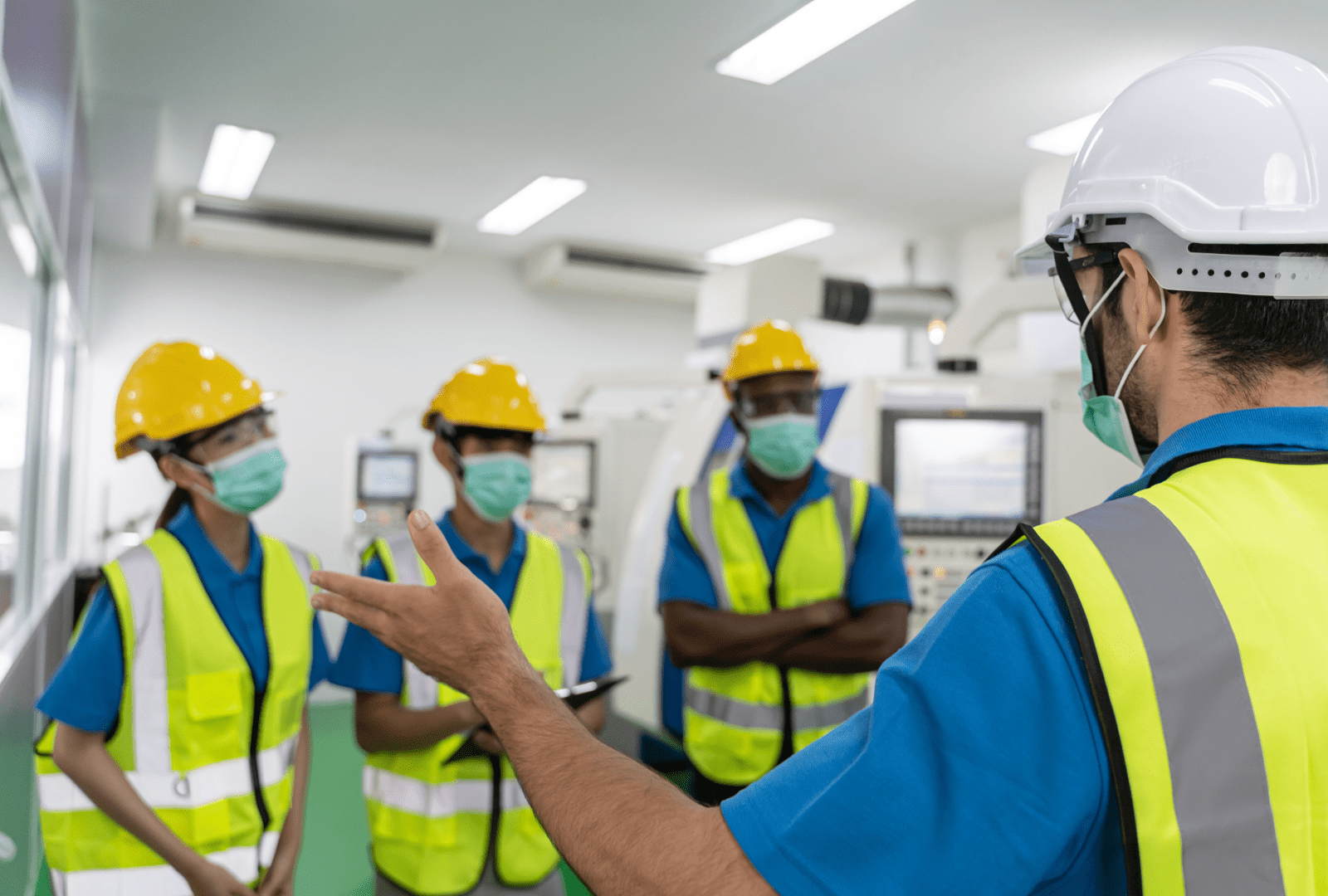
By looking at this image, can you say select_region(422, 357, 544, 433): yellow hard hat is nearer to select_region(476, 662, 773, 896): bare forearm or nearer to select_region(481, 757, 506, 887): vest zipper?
select_region(481, 757, 506, 887): vest zipper

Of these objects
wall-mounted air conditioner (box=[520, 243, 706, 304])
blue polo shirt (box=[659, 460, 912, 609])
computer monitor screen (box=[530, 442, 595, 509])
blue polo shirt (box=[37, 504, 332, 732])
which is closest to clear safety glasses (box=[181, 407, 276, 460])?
blue polo shirt (box=[37, 504, 332, 732])

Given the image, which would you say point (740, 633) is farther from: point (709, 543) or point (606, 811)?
point (606, 811)

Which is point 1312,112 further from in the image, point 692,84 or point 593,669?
point 692,84

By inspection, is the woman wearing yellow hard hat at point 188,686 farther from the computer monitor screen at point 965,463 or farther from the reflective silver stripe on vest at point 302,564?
the computer monitor screen at point 965,463

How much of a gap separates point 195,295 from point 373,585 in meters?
6.51

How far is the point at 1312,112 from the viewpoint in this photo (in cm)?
71

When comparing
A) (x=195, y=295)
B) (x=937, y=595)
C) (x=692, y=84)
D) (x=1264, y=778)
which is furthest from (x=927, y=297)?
(x=1264, y=778)

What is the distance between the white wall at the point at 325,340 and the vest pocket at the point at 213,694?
4174 millimetres

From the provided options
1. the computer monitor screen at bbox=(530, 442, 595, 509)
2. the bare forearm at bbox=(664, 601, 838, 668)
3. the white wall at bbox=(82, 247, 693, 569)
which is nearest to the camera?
the bare forearm at bbox=(664, 601, 838, 668)

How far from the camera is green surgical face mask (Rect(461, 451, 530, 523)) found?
2.01m

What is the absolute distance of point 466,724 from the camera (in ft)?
5.41

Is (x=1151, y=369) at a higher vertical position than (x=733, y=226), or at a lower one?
lower

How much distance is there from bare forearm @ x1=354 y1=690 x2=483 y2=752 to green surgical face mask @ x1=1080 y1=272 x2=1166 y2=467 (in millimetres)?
1167

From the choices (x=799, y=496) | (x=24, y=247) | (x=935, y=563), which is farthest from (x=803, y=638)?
(x=24, y=247)
